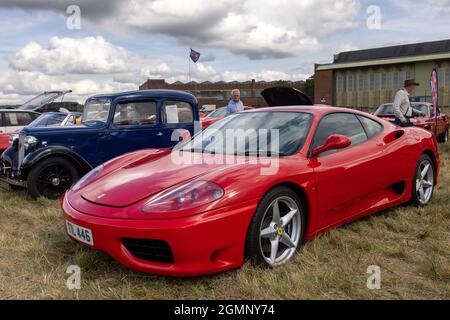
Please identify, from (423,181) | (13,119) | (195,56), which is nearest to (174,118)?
(423,181)

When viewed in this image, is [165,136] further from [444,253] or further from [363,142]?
[444,253]

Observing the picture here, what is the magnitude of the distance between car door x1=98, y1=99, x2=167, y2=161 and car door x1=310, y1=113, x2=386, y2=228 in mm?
3486

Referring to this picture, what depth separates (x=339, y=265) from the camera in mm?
3359

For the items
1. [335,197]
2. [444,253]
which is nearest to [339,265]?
[335,197]

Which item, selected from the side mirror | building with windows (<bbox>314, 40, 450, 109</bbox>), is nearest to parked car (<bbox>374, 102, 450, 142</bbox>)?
the side mirror

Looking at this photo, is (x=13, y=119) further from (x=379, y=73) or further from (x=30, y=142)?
(x=379, y=73)

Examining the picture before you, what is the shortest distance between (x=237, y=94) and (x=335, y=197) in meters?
5.83

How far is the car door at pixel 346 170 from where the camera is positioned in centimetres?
368

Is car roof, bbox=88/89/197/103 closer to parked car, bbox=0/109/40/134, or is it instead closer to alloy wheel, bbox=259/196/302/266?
alloy wheel, bbox=259/196/302/266

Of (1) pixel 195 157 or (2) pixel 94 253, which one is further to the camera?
(1) pixel 195 157

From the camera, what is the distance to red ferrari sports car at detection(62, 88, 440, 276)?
2.88 m
